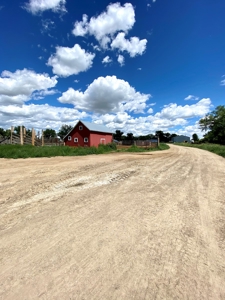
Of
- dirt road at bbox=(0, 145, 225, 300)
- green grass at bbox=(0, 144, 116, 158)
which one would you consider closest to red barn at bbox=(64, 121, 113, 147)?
green grass at bbox=(0, 144, 116, 158)

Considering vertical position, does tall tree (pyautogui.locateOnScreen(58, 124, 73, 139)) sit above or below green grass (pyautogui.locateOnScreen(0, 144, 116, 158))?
above

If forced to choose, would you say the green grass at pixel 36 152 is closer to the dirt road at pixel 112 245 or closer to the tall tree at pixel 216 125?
the dirt road at pixel 112 245

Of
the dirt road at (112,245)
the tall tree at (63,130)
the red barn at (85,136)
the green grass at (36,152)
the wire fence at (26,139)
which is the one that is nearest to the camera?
the dirt road at (112,245)

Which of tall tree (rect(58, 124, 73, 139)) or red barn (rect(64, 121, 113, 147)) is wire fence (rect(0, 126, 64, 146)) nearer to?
red barn (rect(64, 121, 113, 147))

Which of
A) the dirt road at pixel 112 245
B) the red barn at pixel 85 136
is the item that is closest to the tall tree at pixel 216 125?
the red barn at pixel 85 136

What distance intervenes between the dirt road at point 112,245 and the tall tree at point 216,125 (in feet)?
173

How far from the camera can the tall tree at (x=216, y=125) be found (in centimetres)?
4860

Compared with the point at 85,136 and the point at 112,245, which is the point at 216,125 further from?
the point at 112,245

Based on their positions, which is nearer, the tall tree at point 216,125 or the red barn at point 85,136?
the red barn at point 85,136

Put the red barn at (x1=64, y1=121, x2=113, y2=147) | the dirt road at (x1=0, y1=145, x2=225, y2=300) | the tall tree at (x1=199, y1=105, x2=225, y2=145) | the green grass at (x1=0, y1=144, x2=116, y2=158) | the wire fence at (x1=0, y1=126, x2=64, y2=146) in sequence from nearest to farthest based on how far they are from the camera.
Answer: the dirt road at (x1=0, y1=145, x2=225, y2=300), the green grass at (x1=0, y1=144, x2=116, y2=158), the wire fence at (x1=0, y1=126, x2=64, y2=146), the red barn at (x1=64, y1=121, x2=113, y2=147), the tall tree at (x1=199, y1=105, x2=225, y2=145)

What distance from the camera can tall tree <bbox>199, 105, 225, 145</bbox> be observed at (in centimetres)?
4860

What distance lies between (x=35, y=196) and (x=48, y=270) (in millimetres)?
2732

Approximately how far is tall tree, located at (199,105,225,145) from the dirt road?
5288 cm

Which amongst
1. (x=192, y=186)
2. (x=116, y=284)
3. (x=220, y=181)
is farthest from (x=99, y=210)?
(x=220, y=181)
